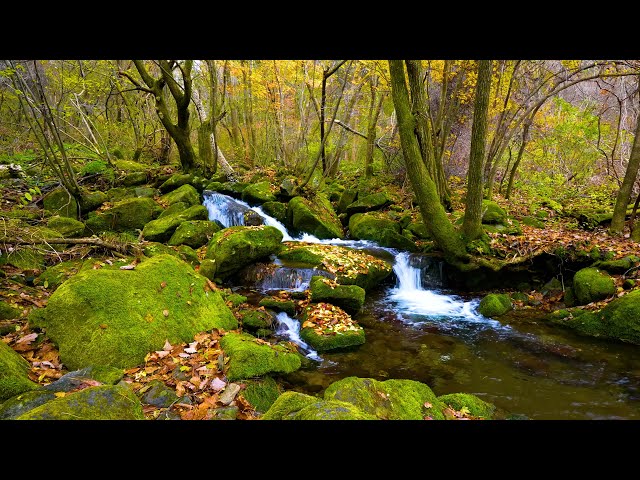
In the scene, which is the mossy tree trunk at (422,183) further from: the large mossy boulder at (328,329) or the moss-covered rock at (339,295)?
the large mossy boulder at (328,329)

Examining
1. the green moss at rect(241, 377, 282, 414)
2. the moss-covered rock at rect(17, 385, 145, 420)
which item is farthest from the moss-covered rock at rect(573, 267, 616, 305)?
the moss-covered rock at rect(17, 385, 145, 420)

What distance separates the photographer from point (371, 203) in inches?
563

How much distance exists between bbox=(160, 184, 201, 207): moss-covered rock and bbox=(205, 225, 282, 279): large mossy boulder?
3744mm

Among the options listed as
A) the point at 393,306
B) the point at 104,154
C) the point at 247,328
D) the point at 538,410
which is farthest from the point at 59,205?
the point at 538,410

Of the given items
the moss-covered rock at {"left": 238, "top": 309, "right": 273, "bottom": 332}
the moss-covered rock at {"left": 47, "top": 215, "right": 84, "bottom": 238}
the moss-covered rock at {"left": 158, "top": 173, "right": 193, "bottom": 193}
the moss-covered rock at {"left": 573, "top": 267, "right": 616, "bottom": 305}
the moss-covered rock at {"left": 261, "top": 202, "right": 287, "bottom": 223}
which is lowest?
the moss-covered rock at {"left": 238, "top": 309, "right": 273, "bottom": 332}

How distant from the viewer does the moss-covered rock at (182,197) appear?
1258 centimetres

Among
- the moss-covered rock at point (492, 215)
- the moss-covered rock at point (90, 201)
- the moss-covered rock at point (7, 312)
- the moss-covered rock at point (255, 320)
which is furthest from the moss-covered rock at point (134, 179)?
the moss-covered rock at point (492, 215)

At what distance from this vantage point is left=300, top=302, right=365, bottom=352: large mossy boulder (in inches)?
252

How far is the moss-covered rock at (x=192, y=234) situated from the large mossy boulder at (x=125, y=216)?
1.79 metres

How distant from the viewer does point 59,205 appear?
435 inches

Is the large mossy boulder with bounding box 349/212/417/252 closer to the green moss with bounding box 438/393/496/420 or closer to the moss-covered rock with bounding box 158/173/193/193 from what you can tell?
the moss-covered rock with bounding box 158/173/193/193

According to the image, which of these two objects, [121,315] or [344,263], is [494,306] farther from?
[121,315]
